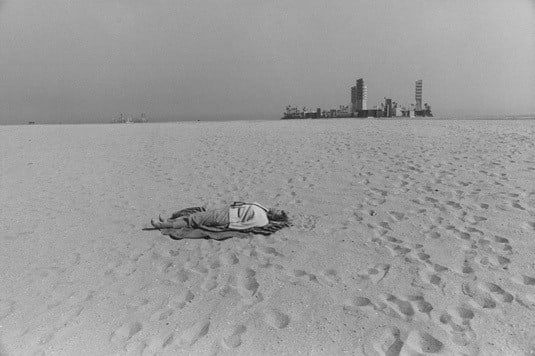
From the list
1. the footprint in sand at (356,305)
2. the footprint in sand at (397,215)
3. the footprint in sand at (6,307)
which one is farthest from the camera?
the footprint in sand at (397,215)

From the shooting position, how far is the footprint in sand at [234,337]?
3.11m

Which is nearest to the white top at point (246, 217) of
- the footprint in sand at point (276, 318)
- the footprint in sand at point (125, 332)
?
the footprint in sand at point (276, 318)

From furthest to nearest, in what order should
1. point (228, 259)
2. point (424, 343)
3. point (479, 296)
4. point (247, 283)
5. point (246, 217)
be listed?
point (246, 217) < point (228, 259) < point (247, 283) < point (479, 296) < point (424, 343)

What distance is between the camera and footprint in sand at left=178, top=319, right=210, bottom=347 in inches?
124

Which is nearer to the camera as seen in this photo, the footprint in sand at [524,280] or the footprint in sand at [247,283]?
the footprint in sand at [524,280]

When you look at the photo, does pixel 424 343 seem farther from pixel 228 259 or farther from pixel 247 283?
pixel 228 259

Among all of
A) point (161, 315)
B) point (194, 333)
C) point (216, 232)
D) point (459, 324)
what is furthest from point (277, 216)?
point (459, 324)

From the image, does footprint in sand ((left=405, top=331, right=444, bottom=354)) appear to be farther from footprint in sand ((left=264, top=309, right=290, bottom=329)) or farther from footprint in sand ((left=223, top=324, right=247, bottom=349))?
footprint in sand ((left=223, top=324, right=247, bottom=349))

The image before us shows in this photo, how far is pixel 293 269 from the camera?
436cm

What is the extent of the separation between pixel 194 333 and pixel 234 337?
Result: 40 cm

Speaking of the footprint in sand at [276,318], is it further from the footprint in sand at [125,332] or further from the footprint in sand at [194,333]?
the footprint in sand at [125,332]

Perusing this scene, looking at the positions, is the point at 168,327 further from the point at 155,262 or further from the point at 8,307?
the point at 8,307

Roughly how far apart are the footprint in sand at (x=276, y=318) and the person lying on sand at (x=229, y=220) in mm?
2114

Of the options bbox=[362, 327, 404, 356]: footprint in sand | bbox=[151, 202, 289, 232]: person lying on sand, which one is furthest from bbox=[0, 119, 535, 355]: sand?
bbox=[151, 202, 289, 232]: person lying on sand
